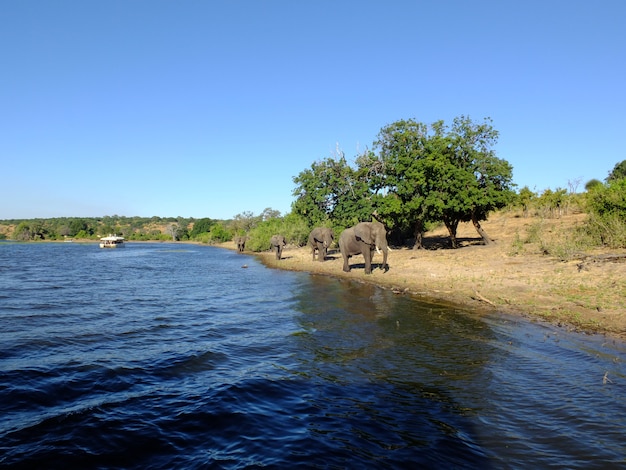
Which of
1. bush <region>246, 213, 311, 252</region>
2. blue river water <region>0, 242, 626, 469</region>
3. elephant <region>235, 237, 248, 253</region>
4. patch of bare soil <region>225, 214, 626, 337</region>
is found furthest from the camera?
elephant <region>235, 237, 248, 253</region>

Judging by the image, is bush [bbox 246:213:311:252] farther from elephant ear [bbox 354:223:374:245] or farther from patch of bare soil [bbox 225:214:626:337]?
elephant ear [bbox 354:223:374:245]

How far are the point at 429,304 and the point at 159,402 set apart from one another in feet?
35.6

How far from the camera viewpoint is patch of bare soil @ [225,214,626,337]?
11.9 m

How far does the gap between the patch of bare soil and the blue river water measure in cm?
123

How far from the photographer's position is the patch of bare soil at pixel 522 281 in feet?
39.0

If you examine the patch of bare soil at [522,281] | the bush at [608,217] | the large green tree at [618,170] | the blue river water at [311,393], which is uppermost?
the large green tree at [618,170]

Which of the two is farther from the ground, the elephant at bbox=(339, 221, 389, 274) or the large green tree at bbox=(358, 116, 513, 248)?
the large green tree at bbox=(358, 116, 513, 248)

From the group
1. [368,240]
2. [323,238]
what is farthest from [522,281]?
[323,238]

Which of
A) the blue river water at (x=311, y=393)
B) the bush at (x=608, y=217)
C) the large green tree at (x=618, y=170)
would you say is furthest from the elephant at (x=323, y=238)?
the large green tree at (x=618, y=170)

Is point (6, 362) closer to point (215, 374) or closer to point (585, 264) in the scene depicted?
point (215, 374)

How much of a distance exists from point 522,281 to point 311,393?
12.7m

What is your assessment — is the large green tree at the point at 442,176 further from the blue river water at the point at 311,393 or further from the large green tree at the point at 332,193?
the blue river water at the point at 311,393

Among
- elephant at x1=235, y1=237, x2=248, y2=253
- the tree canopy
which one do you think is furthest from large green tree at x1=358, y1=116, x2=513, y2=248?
elephant at x1=235, y1=237, x2=248, y2=253

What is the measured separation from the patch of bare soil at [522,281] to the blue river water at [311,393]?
1.23 metres
